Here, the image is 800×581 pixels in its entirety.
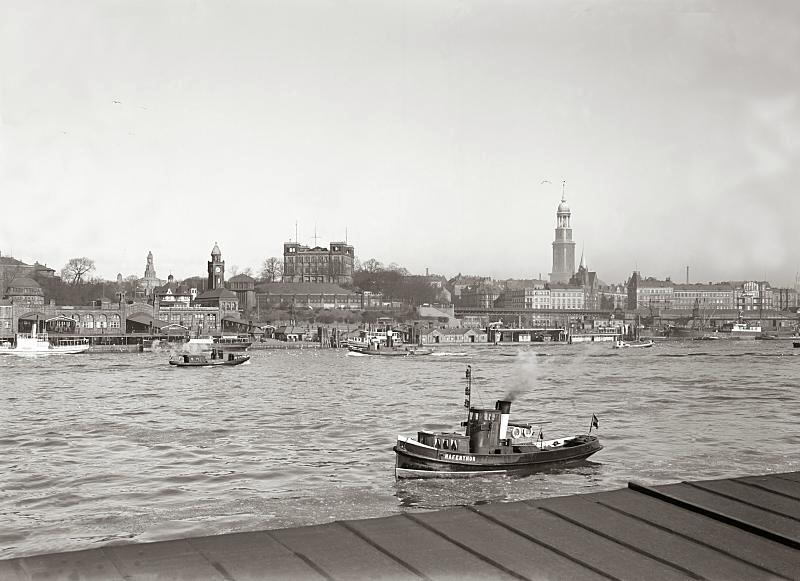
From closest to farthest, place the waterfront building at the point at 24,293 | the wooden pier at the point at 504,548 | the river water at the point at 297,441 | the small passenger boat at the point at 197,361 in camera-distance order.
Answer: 1. the wooden pier at the point at 504,548
2. the river water at the point at 297,441
3. the small passenger boat at the point at 197,361
4. the waterfront building at the point at 24,293

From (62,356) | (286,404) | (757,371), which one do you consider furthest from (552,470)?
(62,356)

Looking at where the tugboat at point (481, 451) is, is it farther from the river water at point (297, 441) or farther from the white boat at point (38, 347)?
the white boat at point (38, 347)

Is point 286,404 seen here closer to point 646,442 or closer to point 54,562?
point 646,442

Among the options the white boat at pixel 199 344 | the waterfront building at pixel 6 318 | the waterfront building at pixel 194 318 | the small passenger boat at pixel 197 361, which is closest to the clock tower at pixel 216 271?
the waterfront building at pixel 194 318

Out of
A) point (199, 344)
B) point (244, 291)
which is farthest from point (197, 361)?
point (244, 291)

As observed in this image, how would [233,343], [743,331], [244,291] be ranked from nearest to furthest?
[233,343], [244,291], [743,331]

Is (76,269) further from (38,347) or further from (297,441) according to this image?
(297,441)
